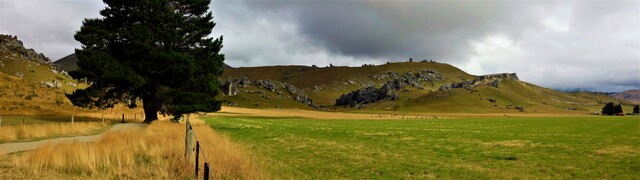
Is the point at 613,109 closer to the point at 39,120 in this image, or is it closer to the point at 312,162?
the point at 312,162

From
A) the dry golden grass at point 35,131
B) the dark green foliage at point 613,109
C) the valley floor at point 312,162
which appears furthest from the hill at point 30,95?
the dark green foliage at point 613,109

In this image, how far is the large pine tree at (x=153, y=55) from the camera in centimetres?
4134

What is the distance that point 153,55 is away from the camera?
4194 centimetres

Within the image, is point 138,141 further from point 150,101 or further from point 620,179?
point 150,101

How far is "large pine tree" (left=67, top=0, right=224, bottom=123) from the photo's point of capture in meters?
41.3

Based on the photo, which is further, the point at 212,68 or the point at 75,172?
the point at 212,68

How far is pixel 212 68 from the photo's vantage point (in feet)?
150

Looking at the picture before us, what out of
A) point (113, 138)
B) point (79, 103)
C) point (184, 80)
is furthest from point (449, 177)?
point (79, 103)

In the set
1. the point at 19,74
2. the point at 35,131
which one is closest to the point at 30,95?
the point at 19,74

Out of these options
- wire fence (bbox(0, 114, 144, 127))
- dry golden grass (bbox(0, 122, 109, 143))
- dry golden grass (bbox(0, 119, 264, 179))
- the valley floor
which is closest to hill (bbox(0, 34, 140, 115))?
wire fence (bbox(0, 114, 144, 127))

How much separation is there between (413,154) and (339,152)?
4.47m

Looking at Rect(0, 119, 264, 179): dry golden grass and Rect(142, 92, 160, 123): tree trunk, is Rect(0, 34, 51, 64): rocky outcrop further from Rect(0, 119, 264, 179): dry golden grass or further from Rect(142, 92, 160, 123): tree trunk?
Rect(0, 119, 264, 179): dry golden grass

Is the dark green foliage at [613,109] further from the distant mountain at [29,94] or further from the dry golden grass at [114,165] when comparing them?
the dry golden grass at [114,165]

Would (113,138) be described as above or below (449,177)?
above
